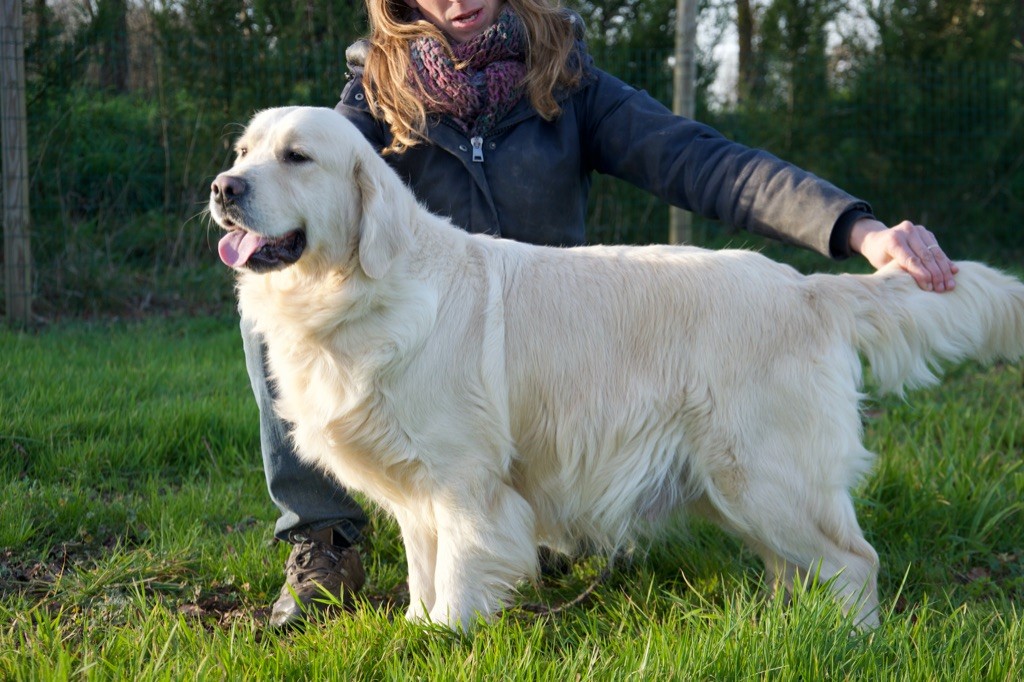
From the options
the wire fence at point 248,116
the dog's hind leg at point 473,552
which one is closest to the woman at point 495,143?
the dog's hind leg at point 473,552

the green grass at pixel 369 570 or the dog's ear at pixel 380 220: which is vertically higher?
the dog's ear at pixel 380 220

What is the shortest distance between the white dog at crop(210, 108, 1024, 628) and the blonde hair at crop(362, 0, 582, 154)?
62 centimetres

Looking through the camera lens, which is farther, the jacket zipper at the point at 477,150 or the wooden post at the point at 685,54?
the wooden post at the point at 685,54

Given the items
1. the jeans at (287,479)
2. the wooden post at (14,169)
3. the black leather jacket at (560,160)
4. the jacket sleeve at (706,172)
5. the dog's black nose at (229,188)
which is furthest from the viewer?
the wooden post at (14,169)

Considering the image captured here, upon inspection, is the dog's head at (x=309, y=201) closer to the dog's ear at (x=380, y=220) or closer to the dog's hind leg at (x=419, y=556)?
the dog's ear at (x=380, y=220)

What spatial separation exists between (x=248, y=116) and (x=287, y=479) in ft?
15.5

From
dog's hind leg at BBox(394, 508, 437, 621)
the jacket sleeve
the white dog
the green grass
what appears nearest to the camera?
the green grass

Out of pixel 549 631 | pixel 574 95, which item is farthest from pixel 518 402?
pixel 574 95

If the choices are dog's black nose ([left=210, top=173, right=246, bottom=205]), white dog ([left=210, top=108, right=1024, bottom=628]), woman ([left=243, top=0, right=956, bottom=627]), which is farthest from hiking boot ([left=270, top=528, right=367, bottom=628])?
dog's black nose ([left=210, top=173, right=246, bottom=205])

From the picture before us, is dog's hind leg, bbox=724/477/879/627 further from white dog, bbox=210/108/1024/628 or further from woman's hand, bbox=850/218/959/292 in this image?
woman's hand, bbox=850/218/959/292

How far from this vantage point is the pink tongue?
251 cm

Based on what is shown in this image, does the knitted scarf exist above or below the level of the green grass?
above

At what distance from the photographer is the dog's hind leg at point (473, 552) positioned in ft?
8.44

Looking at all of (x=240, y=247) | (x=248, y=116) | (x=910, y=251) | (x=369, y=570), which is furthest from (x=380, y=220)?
(x=248, y=116)
